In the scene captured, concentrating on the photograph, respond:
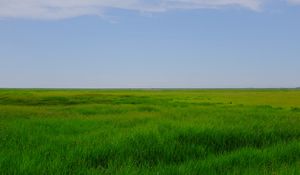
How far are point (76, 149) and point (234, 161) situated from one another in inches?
108

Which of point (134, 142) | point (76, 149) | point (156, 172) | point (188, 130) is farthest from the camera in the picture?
point (188, 130)

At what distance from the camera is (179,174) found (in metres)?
5.35

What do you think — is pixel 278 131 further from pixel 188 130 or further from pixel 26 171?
pixel 26 171

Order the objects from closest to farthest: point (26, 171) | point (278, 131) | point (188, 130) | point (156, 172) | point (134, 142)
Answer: point (26, 171)
point (156, 172)
point (134, 142)
point (188, 130)
point (278, 131)

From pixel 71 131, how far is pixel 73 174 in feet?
16.0

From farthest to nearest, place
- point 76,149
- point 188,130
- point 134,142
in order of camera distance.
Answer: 1. point 188,130
2. point 134,142
3. point 76,149

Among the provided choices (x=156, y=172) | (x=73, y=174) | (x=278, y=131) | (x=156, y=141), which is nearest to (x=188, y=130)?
(x=156, y=141)

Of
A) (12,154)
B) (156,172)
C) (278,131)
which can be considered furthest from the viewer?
(278,131)

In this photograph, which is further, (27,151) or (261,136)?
(261,136)

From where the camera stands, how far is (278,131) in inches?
394

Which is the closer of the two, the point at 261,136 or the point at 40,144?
the point at 40,144

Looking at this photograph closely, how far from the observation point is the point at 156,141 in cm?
775

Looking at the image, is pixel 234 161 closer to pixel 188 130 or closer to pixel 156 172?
pixel 156 172

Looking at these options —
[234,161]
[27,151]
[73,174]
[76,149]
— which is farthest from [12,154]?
[234,161]
